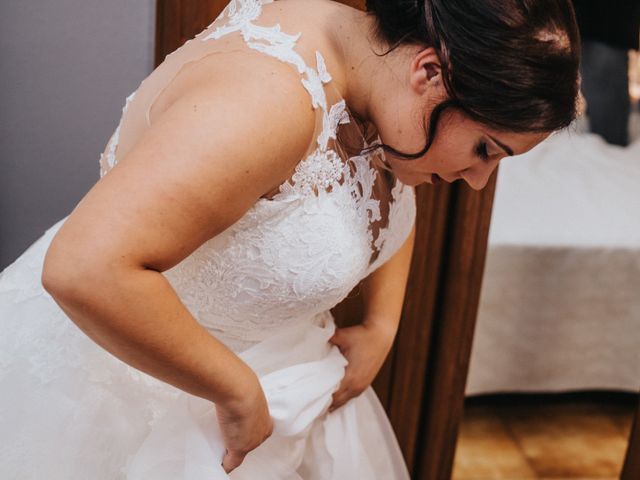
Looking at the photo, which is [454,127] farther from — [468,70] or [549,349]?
[549,349]

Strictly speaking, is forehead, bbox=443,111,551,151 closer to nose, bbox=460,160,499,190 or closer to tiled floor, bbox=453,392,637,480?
nose, bbox=460,160,499,190

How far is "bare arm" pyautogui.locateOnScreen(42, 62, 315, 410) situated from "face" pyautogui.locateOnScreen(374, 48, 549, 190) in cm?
15

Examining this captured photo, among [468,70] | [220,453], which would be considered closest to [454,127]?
[468,70]

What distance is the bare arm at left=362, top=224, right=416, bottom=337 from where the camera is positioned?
4.10ft

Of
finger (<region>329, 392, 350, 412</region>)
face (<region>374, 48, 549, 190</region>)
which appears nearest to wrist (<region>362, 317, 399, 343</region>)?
finger (<region>329, 392, 350, 412</region>)

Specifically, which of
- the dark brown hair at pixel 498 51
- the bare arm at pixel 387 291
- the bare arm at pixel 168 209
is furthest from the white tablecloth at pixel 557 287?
the bare arm at pixel 168 209

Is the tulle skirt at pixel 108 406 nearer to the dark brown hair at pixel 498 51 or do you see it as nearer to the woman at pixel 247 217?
the woman at pixel 247 217

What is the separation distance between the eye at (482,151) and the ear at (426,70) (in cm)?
9

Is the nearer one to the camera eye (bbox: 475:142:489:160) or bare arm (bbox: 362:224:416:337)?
eye (bbox: 475:142:489:160)

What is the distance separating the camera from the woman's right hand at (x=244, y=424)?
87cm

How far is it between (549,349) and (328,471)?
1526 mm

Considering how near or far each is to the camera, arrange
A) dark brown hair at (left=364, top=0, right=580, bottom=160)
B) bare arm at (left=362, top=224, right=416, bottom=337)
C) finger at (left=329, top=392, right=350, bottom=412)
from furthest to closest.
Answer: bare arm at (left=362, top=224, right=416, bottom=337), finger at (left=329, top=392, right=350, bottom=412), dark brown hair at (left=364, top=0, right=580, bottom=160)

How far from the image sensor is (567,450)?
7.86 ft

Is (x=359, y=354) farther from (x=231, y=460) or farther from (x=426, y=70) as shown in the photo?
(x=426, y=70)
